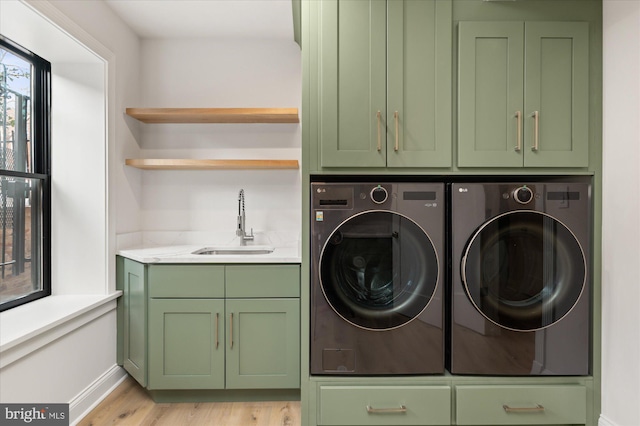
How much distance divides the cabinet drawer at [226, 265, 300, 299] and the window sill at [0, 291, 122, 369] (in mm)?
762

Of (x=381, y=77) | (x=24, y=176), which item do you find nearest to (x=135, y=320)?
(x=24, y=176)

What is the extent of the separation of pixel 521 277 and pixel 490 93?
892 mm

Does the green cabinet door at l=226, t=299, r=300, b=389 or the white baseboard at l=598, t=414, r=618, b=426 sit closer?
the white baseboard at l=598, t=414, r=618, b=426

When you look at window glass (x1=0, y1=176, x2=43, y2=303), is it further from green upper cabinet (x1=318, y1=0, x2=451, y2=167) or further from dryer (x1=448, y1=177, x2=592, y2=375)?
dryer (x1=448, y1=177, x2=592, y2=375)

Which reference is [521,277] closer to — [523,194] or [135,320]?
[523,194]

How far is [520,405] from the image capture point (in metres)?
1.68

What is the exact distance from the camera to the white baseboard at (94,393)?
1.84 m

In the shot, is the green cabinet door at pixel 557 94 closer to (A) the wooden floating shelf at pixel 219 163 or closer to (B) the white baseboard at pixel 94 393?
(A) the wooden floating shelf at pixel 219 163

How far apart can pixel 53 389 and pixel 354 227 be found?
1.65 m

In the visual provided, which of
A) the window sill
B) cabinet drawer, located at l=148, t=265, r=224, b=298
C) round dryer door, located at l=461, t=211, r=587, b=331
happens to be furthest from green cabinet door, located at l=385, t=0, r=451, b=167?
the window sill

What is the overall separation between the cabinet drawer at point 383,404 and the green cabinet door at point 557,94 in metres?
1.22

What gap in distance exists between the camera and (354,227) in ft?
5.44

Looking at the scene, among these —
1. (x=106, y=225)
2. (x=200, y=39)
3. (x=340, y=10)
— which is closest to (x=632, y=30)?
(x=340, y=10)

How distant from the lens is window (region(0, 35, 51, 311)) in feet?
6.16
